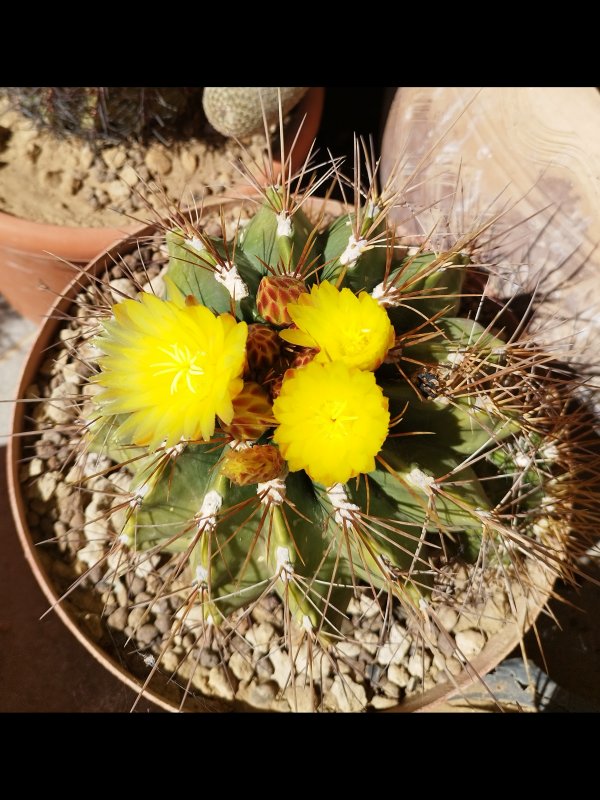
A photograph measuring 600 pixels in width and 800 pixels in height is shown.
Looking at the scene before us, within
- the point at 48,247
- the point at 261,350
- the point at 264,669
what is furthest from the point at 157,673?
the point at 48,247

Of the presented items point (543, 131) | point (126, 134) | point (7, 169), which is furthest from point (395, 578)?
point (7, 169)

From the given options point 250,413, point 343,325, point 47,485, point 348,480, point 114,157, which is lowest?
point 47,485

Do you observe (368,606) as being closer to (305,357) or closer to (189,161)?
(305,357)

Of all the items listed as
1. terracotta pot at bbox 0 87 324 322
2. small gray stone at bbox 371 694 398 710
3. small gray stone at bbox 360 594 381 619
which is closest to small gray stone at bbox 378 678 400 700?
small gray stone at bbox 371 694 398 710


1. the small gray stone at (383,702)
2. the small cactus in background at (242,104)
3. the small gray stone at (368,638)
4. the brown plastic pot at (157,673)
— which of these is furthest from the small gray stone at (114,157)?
the small gray stone at (383,702)

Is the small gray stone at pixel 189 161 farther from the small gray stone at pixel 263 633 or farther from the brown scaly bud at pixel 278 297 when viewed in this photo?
the small gray stone at pixel 263 633

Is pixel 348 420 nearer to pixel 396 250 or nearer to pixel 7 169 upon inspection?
pixel 396 250
